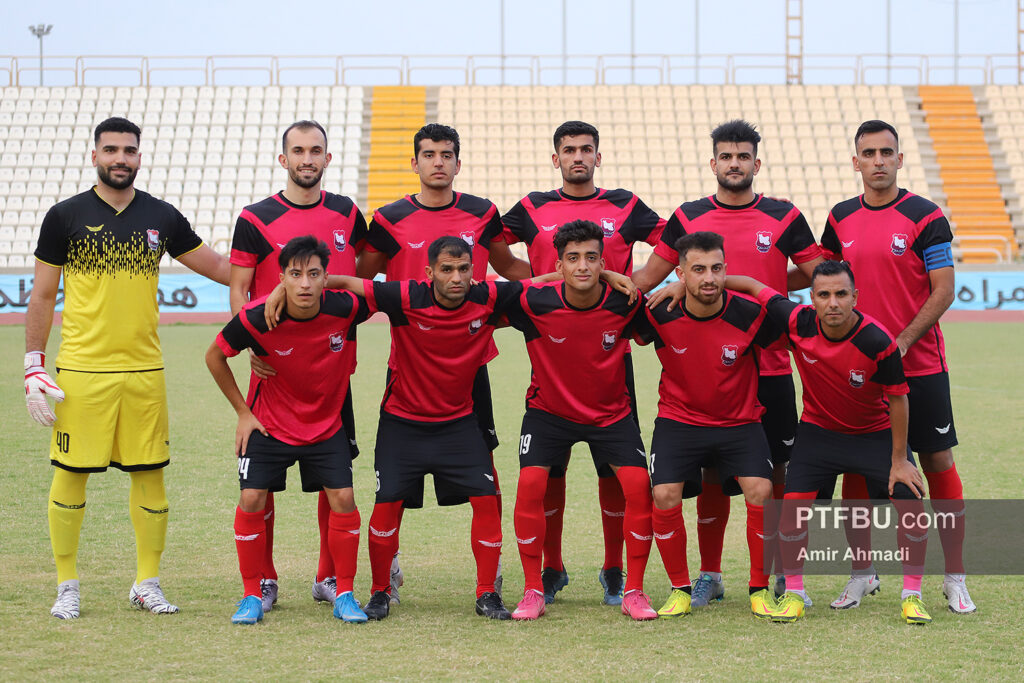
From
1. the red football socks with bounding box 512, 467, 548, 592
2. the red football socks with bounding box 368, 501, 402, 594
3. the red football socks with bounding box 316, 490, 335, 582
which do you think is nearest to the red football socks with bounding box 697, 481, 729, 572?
the red football socks with bounding box 512, 467, 548, 592

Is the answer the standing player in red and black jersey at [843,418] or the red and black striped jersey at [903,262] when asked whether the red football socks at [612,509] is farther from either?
the red and black striped jersey at [903,262]

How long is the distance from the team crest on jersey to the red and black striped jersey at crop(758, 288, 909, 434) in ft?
0.74

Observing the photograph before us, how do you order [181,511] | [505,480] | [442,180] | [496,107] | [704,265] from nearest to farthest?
[704,265], [442,180], [181,511], [505,480], [496,107]

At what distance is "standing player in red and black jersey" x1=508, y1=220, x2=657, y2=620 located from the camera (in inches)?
193

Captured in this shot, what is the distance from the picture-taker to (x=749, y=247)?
522cm

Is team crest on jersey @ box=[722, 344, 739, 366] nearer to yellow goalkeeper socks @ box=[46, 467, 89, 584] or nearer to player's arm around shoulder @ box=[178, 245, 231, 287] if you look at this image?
player's arm around shoulder @ box=[178, 245, 231, 287]

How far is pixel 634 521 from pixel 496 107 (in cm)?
2827

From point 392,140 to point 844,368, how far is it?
27131 mm

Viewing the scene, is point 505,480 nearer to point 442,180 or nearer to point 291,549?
point 291,549

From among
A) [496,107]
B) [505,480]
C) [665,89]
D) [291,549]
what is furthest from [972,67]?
[291,549]

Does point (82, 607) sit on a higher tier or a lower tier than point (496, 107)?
lower

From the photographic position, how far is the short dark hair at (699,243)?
4844 mm

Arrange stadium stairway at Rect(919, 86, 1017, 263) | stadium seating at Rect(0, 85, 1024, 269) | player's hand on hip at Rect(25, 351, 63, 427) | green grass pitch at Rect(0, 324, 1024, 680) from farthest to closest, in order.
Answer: stadium seating at Rect(0, 85, 1024, 269)
stadium stairway at Rect(919, 86, 1017, 263)
player's hand on hip at Rect(25, 351, 63, 427)
green grass pitch at Rect(0, 324, 1024, 680)

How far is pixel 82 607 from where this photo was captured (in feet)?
16.0
